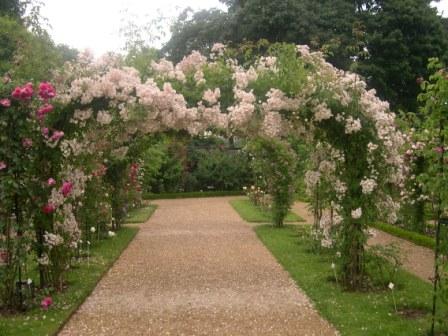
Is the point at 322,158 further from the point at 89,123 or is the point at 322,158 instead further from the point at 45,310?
the point at 45,310

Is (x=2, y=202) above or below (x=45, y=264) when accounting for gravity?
above

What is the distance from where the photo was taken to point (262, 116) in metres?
6.79

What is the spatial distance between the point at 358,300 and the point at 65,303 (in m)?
3.16

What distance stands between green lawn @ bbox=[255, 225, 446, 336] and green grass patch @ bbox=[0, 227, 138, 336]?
2.58m

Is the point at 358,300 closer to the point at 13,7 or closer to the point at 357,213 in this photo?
the point at 357,213

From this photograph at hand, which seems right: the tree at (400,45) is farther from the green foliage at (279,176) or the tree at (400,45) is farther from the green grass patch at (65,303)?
the green grass patch at (65,303)

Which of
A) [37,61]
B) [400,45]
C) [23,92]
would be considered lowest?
[23,92]

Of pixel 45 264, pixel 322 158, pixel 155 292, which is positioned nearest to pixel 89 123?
pixel 45 264

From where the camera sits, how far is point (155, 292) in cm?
715

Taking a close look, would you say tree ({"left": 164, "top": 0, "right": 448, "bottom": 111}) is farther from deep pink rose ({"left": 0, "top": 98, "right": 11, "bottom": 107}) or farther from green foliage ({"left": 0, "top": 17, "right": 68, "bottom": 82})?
deep pink rose ({"left": 0, "top": 98, "right": 11, "bottom": 107})

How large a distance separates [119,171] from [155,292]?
254 inches

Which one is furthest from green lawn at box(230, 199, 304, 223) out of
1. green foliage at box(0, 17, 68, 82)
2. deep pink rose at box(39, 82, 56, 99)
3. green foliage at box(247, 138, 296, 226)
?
deep pink rose at box(39, 82, 56, 99)

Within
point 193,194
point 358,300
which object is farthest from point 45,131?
point 193,194

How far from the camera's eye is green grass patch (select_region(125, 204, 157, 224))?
15911mm
